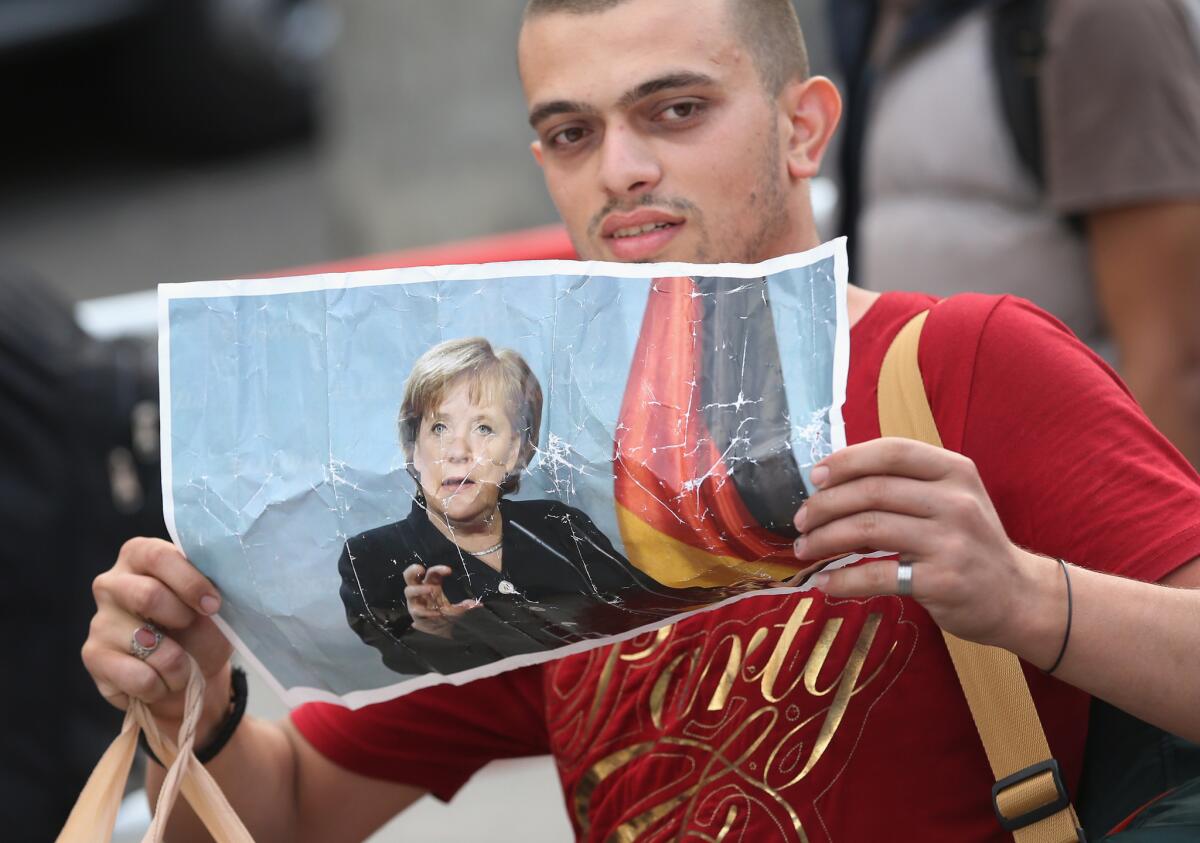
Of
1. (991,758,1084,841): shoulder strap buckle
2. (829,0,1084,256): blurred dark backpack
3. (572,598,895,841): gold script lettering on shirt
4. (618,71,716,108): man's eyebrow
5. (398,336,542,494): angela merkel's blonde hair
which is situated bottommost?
(991,758,1084,841): shoulder strap buckle

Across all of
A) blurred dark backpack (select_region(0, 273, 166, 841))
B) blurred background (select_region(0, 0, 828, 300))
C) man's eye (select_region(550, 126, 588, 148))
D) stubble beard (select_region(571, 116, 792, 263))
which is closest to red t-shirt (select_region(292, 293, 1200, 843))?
stubble beard (select_region(571, 116, 792, 263))

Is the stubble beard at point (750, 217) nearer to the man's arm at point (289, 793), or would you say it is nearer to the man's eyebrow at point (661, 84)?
the man's eyebrow at point (661, 84)

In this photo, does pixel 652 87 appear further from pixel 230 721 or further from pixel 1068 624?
pixel 230 721

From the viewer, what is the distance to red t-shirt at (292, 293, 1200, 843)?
1.41m

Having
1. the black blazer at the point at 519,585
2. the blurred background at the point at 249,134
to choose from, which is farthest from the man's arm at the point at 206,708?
the blurred background at the point at 249,134

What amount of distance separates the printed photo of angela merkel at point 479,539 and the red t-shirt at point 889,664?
0.58ft

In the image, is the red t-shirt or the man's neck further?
the man's neck

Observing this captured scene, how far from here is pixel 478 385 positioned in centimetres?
139

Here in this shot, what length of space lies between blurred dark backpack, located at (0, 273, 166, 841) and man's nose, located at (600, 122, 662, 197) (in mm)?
1422

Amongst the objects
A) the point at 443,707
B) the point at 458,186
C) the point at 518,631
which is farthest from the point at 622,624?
the point at 458,186

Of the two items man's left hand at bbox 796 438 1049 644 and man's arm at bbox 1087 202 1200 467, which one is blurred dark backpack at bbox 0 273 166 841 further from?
man's left hand at bbox 796 438 1049 644

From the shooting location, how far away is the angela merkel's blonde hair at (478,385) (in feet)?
4.50

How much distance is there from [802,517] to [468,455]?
295 millimetres

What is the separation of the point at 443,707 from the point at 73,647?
3.66 ft
